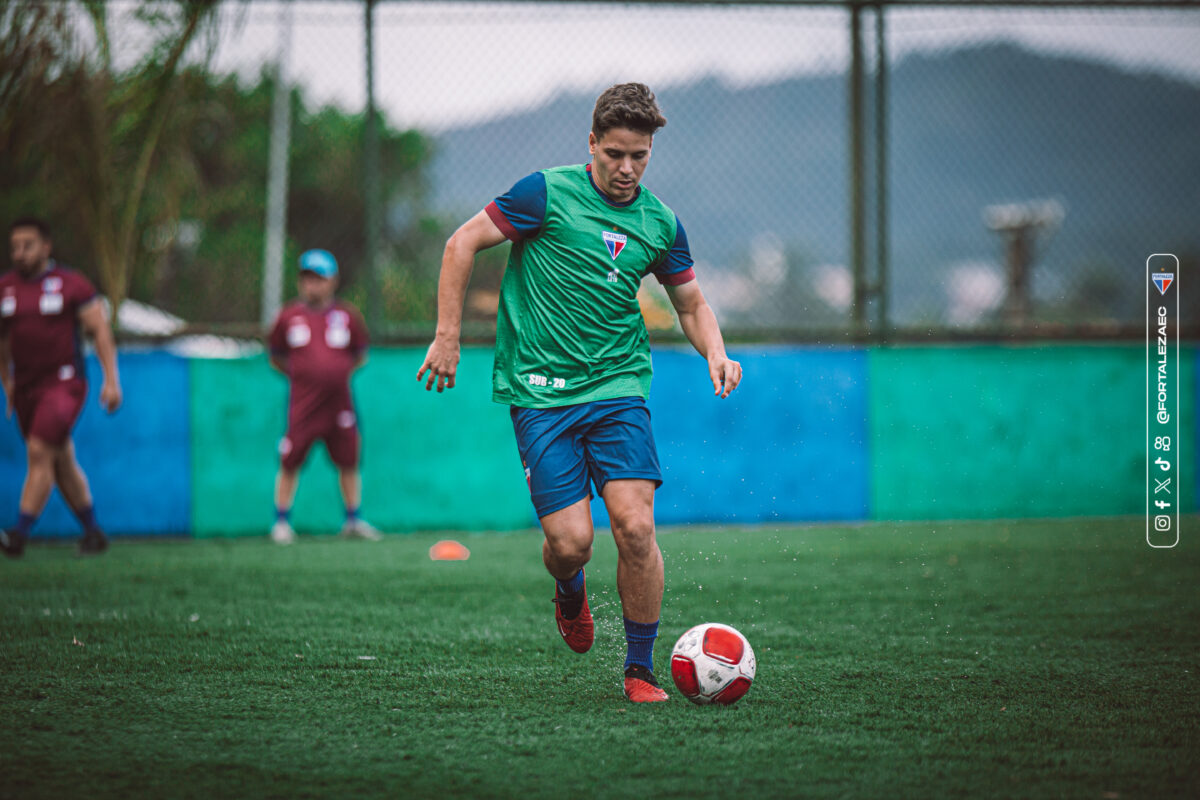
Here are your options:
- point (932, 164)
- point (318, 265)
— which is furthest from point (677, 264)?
point (932, 164)

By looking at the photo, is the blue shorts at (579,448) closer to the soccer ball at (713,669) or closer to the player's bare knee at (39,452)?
the soccer ball at (713,669)

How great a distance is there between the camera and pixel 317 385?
8.75 meters

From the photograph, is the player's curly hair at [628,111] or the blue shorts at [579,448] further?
the blue shorts at [579,448]

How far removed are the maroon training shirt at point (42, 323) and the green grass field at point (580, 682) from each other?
1.36 meters

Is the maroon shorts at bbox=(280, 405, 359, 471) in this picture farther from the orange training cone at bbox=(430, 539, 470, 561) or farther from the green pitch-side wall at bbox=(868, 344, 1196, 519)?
the green pitch-side wall at bbox=(868, 344, 1196, 519)

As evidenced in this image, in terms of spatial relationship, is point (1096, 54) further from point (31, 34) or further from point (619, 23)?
point (31, 34)

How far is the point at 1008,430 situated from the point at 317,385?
17.2 feet

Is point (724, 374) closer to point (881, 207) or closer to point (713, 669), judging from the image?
point (713, 669)

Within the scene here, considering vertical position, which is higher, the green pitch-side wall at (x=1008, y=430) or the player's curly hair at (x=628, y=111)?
the player's curly hair at (x=628, y=111)

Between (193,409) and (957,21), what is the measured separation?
6.54 metres

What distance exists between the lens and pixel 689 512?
9438 millimetres

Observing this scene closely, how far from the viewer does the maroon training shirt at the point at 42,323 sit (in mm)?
7668

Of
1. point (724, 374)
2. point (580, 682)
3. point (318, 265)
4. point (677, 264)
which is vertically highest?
point (318, 265)

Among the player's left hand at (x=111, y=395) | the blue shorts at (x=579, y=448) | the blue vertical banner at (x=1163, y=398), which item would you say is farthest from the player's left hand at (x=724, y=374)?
the blue vertical banner at (x=1163, y=398)
